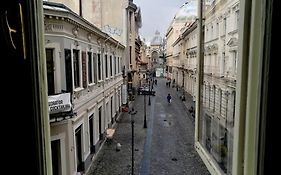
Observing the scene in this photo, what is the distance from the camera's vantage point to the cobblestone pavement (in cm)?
1399

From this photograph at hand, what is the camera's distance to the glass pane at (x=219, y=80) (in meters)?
2.27

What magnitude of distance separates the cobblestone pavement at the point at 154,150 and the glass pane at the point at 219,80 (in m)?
11.3

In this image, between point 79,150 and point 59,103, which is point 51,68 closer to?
point 59,103

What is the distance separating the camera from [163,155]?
1620 centimetres

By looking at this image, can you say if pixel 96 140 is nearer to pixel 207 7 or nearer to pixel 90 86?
pixel 90 86

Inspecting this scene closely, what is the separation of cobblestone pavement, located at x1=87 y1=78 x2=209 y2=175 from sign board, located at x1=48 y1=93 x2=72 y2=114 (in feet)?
15.8

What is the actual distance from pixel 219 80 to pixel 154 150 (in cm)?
1499

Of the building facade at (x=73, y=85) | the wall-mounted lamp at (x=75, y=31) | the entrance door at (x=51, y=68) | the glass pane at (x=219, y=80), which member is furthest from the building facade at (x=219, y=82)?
the wall-mounted lamp at (x=75, y=31)

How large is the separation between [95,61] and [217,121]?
14298 mm

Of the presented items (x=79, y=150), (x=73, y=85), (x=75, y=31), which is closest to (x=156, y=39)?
(x=79, y=150)

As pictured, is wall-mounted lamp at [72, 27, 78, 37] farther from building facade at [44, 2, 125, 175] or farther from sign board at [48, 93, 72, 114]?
sign board at [48, 93, 72, 114]

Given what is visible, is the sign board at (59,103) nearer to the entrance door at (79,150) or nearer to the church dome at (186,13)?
the entrance door at (79,150)

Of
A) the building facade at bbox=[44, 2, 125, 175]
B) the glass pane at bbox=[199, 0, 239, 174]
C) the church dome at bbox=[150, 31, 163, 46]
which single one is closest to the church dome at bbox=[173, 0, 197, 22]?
the building facade at bbox=[44, 2, 125, 175]

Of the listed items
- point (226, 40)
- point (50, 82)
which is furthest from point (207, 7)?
point (50, 82)
